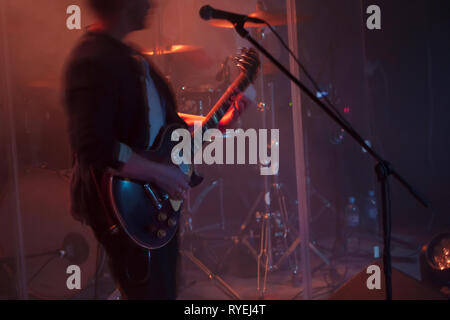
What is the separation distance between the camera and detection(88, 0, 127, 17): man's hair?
A: 1626 mm

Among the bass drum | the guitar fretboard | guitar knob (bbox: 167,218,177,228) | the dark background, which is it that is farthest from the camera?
the dark background

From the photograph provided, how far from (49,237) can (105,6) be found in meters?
2.52

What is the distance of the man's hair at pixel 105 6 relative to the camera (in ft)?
5.33

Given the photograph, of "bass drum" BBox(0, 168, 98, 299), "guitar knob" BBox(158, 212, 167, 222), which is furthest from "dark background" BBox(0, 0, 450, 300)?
"guitar knob" BBox(158, 212, 167, 222)

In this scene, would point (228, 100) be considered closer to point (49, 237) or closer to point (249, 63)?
point (249, 63)

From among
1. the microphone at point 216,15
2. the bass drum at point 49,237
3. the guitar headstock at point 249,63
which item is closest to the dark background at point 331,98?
the bass drum at point 49,237

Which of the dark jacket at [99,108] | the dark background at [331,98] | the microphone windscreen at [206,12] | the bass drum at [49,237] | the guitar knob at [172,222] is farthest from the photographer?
the dark background at [331,98]

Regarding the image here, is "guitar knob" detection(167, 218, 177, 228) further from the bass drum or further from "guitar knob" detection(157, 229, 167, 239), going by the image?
the bass drum

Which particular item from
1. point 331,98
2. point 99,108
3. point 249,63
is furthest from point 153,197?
point 331,98

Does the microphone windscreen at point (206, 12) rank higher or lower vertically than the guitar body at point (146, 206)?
higher

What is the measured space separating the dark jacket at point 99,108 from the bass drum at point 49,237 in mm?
2027

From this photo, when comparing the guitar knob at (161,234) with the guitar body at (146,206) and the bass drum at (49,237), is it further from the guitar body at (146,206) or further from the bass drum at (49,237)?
the bass drum at (49,237)

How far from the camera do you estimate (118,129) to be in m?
1.57

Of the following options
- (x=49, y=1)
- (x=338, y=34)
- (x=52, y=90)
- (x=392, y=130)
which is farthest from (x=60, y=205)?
(x=392, y=130)
